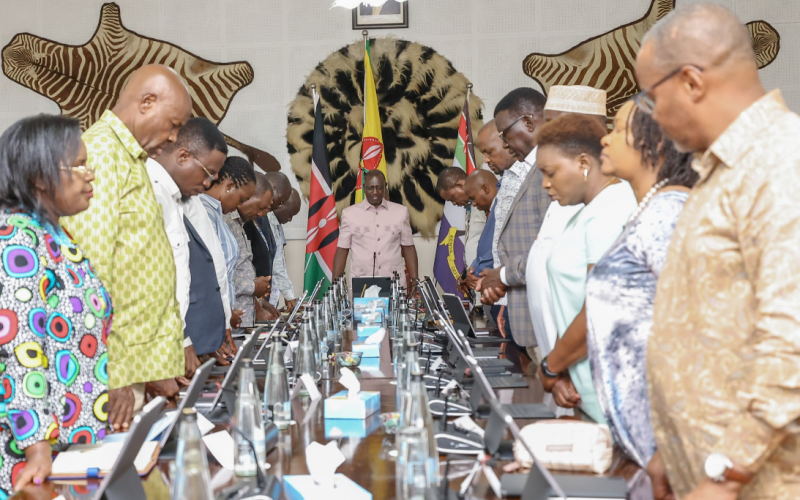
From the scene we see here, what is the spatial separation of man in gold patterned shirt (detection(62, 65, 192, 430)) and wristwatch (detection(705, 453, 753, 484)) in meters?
1.39

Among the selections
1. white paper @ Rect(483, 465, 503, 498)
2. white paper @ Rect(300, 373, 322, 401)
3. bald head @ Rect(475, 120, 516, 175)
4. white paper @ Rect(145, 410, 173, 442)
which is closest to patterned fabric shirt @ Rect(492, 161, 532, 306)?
bald head @ Rect(475, 120, 516, 175)

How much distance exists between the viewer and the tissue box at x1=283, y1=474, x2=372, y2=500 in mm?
1274

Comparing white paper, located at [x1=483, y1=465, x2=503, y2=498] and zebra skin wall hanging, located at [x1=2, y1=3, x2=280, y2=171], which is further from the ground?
zebra skin wall hanging, located at [x1=2, y1=3, x2=280, y2=171]

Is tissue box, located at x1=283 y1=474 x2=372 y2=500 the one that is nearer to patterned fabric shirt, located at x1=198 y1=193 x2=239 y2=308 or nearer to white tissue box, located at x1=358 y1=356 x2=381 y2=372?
Result: white tissue box, located at x1=358 y1=356 x2=381 y2=372

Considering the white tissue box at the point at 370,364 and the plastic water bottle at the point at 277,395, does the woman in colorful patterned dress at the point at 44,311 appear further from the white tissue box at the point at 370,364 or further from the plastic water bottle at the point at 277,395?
the white tissue box at the point at 370,364

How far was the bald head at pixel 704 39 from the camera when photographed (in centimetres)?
108

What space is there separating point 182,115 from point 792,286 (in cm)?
191

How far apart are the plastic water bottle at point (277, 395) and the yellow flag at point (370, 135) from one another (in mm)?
4498

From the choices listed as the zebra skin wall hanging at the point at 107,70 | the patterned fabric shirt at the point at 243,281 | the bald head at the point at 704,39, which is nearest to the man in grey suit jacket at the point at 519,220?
the patterned fabric shirt at the point at 243,281

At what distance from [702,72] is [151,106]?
1726 mm

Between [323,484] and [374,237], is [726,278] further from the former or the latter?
[374,237]

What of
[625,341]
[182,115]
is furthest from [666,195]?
[182,115]

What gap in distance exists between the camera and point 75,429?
1616 mm

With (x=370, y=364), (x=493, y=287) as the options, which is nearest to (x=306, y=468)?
(x=370, y=364)
